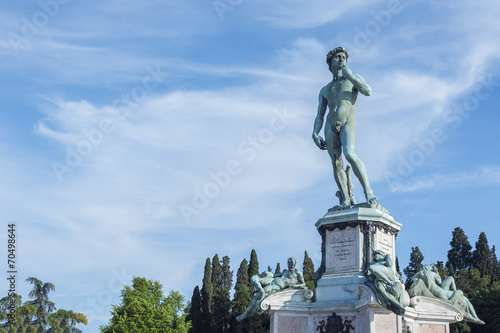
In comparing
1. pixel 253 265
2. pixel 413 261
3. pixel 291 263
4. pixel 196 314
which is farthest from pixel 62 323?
pixel 291 263

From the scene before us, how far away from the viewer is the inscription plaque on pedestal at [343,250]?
1628cm

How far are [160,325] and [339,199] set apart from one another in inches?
1229

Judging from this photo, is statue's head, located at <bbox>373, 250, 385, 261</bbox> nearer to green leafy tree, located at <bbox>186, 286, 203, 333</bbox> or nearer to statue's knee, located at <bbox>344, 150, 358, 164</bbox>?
statue's knee, located at <bbox>344, 150, 358, 164</bbox>

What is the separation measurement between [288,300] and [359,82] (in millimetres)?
6324

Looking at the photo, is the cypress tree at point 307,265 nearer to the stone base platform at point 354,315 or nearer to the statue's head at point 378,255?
the stone base platform at point 354,315

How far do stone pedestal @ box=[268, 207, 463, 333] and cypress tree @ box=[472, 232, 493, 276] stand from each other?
214 feet

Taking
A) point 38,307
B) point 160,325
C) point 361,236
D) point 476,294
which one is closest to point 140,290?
point 160,325

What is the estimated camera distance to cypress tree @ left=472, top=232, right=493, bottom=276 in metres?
77.1

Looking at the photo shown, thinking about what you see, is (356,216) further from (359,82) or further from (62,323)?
(62,323)

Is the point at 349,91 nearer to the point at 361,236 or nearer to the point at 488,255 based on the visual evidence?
the point at 361,236

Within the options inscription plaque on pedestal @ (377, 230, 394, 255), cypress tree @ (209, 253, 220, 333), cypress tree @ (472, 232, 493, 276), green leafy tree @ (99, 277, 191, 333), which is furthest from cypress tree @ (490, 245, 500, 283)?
inscription plaque on pedestal @ (377, 230, 394, 255)

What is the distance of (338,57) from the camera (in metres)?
18.3

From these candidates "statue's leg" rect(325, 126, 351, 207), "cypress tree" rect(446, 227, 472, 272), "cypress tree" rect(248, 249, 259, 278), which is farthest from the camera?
"cypress tree" rect(446, 227, 472, 272)

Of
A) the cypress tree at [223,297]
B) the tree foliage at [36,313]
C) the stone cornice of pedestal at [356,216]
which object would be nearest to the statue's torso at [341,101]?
the stone cornice of pedestal at [356,216]
